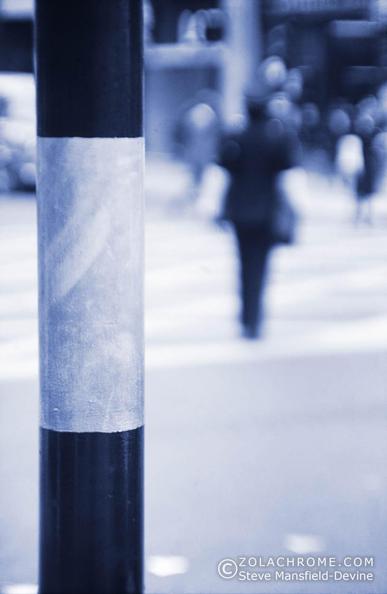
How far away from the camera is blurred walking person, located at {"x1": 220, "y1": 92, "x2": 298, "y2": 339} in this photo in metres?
8.32

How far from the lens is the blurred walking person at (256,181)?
8.32 meters

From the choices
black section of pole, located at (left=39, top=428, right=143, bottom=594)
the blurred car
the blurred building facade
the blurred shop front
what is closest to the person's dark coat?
black section of pole, located at (left=39, top=428, right=143, bottom=594)

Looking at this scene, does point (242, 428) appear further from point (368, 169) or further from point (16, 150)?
point (16, 150)

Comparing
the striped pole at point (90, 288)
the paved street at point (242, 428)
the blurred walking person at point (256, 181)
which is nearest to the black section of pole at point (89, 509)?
the striped pole at point (90, 288)

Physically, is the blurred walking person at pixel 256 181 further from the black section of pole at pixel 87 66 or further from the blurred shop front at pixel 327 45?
the blurred shop front at pixel 327 45

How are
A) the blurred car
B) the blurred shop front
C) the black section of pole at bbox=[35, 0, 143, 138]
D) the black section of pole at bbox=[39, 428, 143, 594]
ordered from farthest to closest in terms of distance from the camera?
the blurred shop front → the blurred car → the black section of pole at bbox=[39, 428, 143, 594] → the black section of pole at bbox=[35, 0, 143, 138]

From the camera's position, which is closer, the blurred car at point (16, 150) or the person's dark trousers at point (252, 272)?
the person's dark trousers at point (252, 272)

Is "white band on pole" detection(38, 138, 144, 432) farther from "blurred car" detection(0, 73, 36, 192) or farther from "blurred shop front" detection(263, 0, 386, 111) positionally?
"blurred shop front" detection(263, 0, 386, 111)

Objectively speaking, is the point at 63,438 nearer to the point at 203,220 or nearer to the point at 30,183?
the point at 203,220

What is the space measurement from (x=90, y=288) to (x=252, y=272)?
19.0 ft

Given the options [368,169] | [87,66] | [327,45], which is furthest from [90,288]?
[327,45]

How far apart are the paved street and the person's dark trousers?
168 mm

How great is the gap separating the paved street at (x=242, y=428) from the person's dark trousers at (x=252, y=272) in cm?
17

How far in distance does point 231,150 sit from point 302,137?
19569 millimetres
